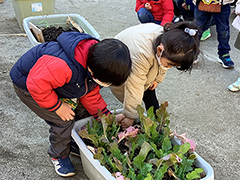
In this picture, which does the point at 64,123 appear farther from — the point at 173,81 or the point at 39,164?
the point at 173,81

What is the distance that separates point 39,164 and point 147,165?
702 millimetres

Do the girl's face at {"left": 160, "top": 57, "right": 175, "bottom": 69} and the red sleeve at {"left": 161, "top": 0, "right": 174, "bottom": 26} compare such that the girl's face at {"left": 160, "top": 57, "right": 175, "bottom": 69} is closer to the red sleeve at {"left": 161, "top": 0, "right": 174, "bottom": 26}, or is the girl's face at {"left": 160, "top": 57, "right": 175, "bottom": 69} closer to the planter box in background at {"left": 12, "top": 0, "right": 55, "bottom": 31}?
the red sleeve at {"left": 161, "top": 0, "right": 174, "bottom": 26}

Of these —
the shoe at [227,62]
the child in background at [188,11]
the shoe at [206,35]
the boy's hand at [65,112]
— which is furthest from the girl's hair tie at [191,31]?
the shoe at [206,35]

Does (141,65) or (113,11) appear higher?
(141,65)

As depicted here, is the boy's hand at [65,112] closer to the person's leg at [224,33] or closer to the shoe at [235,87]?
the shoe at [235,87]

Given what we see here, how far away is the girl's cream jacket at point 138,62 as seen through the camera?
131 cm

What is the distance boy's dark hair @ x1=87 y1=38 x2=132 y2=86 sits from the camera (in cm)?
104

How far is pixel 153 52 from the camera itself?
1318 mm

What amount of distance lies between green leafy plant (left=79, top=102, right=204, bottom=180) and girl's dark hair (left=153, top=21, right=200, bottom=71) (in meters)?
0.23

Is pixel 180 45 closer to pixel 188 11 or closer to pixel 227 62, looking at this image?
pixel 227 62

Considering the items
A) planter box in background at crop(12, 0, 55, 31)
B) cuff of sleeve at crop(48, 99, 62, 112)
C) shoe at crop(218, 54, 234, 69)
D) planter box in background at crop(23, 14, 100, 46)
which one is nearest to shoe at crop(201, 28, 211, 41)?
shoe at crop(218, 54, 234, 69)

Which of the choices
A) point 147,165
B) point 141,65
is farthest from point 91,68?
point 147,165

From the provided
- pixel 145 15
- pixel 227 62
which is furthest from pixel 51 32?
pixel 227 62

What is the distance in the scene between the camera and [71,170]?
146 centimetres
